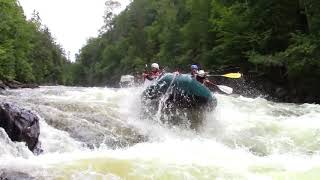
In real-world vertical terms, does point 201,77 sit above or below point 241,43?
below

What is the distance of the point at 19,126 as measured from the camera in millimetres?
7969

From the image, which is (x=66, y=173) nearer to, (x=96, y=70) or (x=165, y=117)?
(x=165, y=117)

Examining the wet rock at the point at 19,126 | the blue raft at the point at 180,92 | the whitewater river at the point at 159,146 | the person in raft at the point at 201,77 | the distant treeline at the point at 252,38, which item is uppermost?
the distant treeline at the point at 252,38

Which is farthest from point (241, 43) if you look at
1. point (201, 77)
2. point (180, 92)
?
point (180, 92)

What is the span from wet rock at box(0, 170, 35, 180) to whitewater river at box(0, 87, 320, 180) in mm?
88

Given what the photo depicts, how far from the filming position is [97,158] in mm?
7465

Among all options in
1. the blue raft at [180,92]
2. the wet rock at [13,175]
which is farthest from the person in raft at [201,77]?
the wet rock at [13,175]

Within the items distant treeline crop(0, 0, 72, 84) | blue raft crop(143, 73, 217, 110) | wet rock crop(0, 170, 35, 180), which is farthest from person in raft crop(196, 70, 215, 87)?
distant treeline crop(0, 0, 72, 84)

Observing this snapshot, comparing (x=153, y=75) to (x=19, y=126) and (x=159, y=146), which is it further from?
(x=19, y=126)

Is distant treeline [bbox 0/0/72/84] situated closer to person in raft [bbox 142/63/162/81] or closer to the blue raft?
person in raft [bbox 142/63/162/81]

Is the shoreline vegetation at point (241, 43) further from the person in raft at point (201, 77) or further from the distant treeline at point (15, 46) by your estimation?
the person in raft at point (201, 77)

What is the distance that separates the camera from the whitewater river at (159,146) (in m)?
6.84

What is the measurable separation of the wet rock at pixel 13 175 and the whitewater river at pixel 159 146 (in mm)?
88

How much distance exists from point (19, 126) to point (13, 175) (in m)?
2.04
